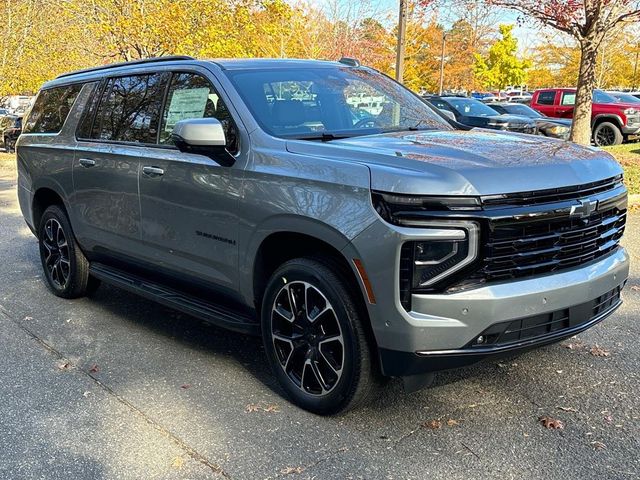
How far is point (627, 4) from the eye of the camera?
1120 centimetres

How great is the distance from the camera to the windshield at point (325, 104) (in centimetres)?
399

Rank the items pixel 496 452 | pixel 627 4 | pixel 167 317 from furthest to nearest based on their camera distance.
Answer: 1. pixel 627 4
2. pixel 167 317
3. pixel 496 452

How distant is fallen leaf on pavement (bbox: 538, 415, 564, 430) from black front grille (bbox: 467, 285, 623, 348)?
0.52m

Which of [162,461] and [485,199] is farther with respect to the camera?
[162,461]

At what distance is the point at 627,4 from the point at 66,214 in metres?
10.00

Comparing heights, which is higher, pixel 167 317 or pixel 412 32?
pixel 412 32

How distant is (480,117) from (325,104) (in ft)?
49.4

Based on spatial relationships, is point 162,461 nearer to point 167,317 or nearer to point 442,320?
point 442,320

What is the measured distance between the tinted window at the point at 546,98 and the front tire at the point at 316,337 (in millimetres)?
21596

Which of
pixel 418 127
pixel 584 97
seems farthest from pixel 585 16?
pixel 418 127

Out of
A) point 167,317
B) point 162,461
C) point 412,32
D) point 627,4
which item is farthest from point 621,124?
point 162,461

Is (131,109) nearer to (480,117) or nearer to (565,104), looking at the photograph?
(480,117)

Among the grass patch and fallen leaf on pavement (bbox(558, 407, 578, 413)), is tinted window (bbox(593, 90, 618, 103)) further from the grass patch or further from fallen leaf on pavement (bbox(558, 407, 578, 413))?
fallen leaf on pavement (bbox(558, 407, 578, 413))

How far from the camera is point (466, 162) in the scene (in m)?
3.12
